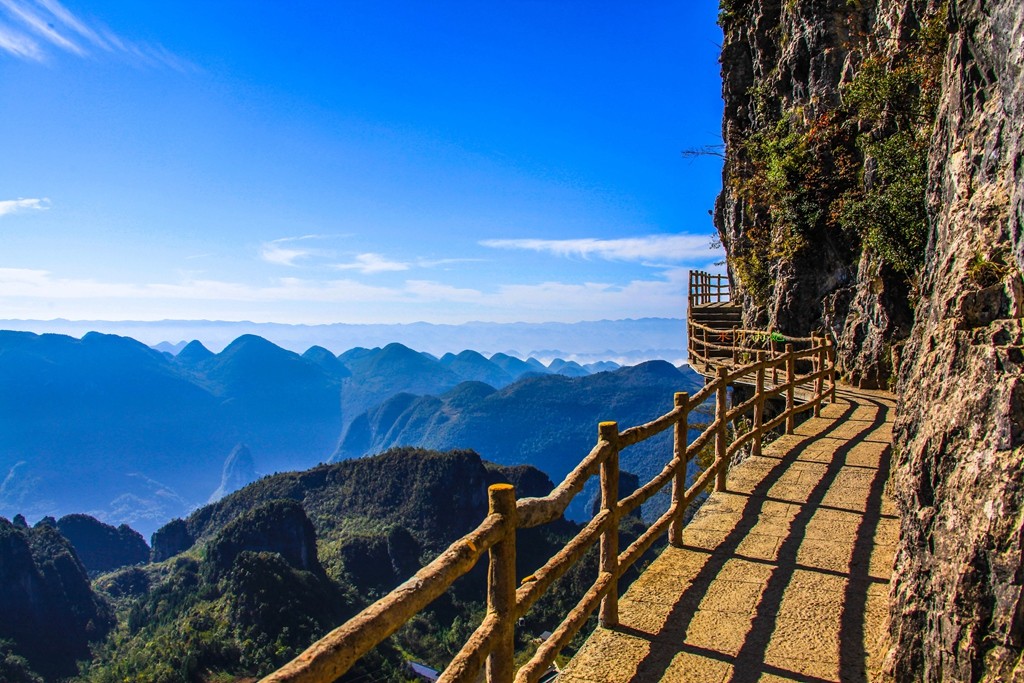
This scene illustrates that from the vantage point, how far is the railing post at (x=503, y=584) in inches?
102

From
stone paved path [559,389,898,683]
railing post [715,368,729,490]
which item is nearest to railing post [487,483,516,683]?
stone paved path [559,389,898,683]

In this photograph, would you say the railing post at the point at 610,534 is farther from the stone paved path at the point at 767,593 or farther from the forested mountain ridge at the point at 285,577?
the forested mountain ridge at the point at 285,577

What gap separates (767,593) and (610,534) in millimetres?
1307

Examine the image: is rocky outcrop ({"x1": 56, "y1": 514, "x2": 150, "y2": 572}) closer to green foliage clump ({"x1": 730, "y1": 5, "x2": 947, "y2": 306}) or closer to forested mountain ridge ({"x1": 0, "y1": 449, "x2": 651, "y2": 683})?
forested mountain ridge ({"x1": 0, "y1": 449, "x2": 651, "y2": 683})

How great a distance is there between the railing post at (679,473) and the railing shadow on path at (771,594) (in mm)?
202

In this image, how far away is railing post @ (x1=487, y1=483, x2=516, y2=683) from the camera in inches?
102

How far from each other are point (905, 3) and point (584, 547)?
50.0ft

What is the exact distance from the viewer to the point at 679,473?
5.04 m

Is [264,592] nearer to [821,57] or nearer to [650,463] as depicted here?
[821,57]

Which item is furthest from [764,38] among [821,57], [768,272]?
[768,272]

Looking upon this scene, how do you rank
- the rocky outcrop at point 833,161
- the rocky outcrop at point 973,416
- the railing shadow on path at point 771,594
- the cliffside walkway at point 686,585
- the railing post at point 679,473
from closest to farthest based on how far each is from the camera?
the cliffside walkway at point 686,585 → the rocky outcrop at point 973,416 → the railing shadow on path at point 771,594 → the railing post at point 679,473 → the rocky outcrop at point 833,161

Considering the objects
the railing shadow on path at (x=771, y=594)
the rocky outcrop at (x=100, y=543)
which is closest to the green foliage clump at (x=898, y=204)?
the railing shadow on path at (x=771, y=594)

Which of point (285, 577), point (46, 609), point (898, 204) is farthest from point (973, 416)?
point (46, 609)

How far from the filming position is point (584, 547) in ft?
11.5
